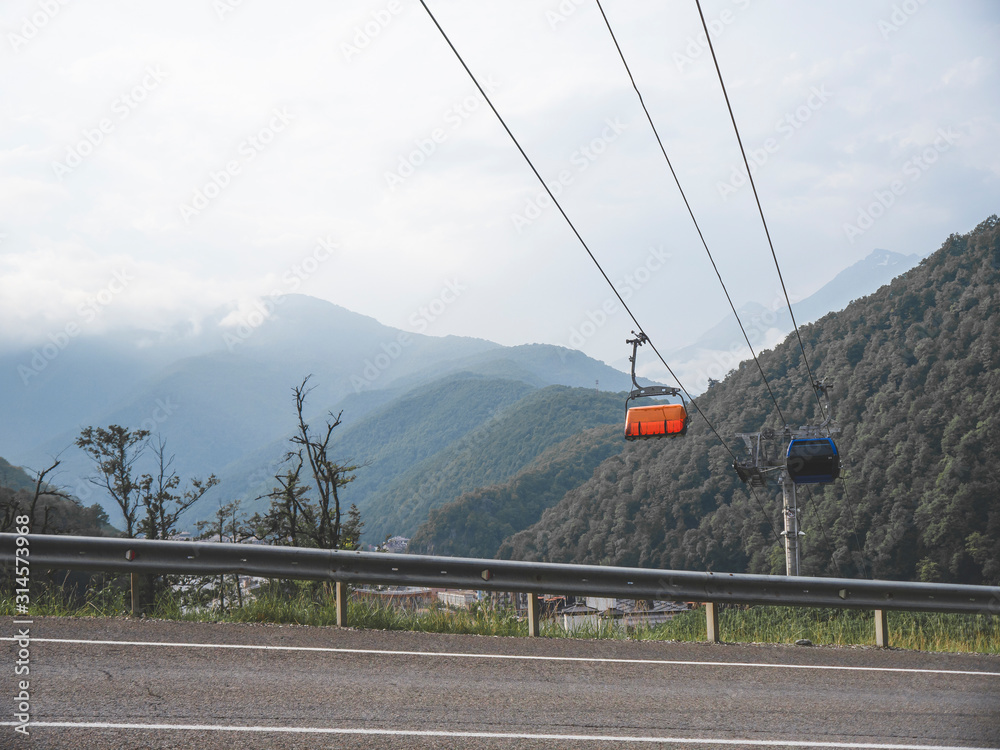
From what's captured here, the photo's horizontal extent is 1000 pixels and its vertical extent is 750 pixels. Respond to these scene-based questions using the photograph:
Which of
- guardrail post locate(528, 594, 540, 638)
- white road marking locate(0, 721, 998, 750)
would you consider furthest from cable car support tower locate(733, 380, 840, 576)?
white road marking locate(0, 721, 998, 750)

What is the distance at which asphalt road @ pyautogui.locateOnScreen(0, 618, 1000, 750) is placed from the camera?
471 cm

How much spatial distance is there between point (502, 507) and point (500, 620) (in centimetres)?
14216

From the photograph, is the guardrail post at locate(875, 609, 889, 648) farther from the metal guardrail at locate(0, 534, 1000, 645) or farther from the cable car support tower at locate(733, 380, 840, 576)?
the cable car support tower at locate(733, 380, 840, 576)

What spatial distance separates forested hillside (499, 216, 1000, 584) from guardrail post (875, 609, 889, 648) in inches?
2038

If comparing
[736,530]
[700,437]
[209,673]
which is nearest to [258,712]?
[209,673]

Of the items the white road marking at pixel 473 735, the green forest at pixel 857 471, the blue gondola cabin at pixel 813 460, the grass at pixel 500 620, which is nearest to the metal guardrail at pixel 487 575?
the grass at pixel 500 620

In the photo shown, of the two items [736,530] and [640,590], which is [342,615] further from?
[736,530]

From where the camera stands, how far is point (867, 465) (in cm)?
8538

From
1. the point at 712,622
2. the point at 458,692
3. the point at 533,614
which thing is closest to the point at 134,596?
the point at 458,692

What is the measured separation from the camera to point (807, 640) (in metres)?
8.33

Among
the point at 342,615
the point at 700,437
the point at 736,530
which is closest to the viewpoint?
the point at 342,615

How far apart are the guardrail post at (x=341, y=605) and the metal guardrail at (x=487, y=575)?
10 centimetres

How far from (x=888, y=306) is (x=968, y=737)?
425 feet

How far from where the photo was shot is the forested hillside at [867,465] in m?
70.6
